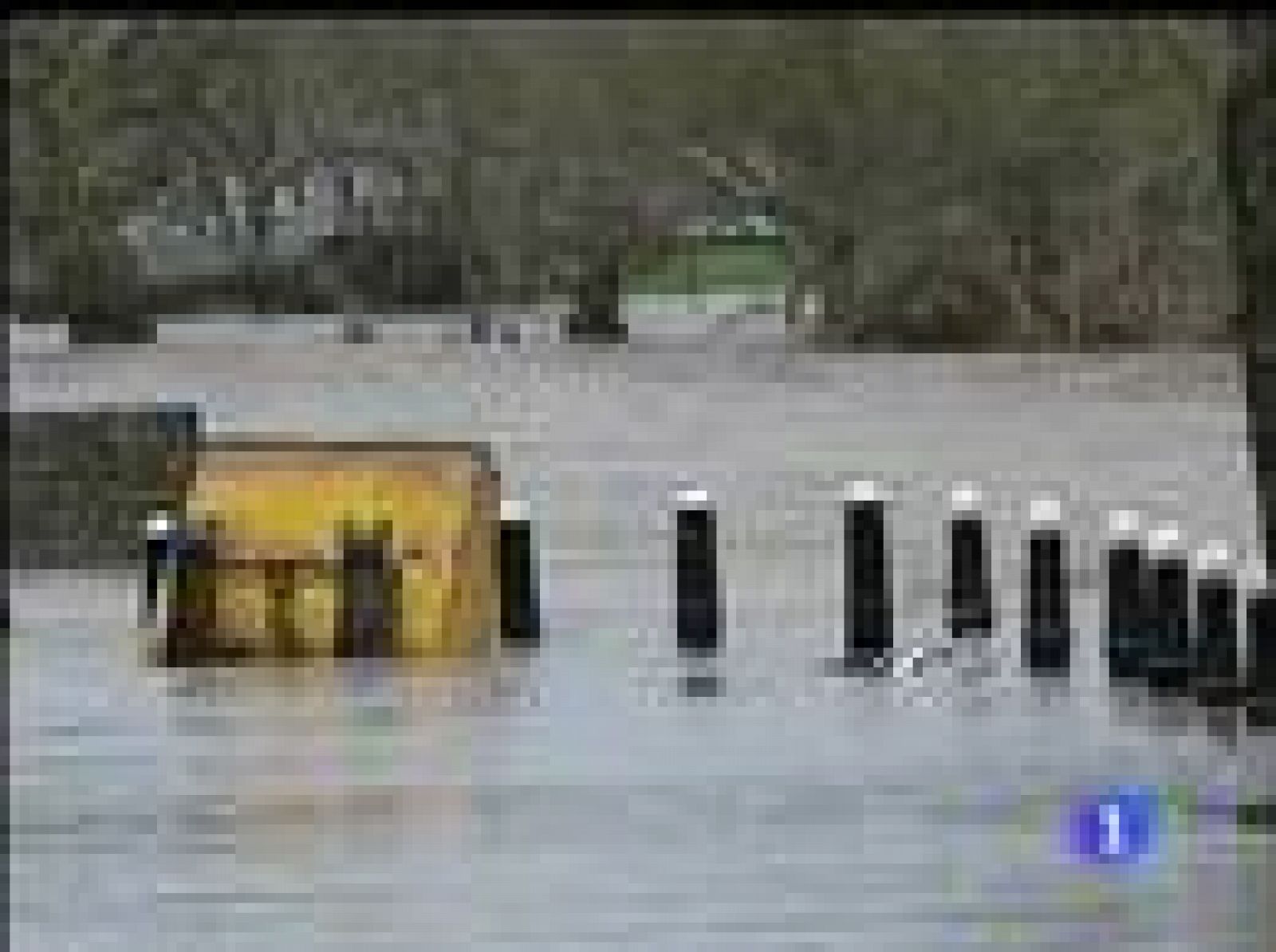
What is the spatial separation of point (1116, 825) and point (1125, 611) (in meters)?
3.73

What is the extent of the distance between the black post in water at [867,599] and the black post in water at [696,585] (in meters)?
0.52

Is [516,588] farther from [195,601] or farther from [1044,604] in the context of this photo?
[1044,604]

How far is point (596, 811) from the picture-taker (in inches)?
442

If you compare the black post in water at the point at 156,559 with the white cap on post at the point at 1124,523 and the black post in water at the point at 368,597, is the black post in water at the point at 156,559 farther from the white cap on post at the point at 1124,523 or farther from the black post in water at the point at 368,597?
the white cap on post at the point at 1124,523

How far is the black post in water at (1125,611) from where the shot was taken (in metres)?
14.6

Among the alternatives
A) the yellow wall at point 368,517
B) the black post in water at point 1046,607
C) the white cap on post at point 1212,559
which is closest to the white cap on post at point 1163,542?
the white cap on post at point 1212,559

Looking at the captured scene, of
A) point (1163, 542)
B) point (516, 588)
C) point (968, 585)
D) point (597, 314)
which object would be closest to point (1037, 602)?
point (1163, 542)

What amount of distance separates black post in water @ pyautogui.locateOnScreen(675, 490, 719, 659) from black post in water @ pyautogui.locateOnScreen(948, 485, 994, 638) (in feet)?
2.99

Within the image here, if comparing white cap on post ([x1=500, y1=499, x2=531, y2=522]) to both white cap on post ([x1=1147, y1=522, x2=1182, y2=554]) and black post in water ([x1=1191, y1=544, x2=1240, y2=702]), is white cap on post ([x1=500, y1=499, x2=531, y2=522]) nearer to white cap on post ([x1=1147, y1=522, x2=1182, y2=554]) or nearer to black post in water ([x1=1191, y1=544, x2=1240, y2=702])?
white cap on post ([x1=1147, y1=522, x2=1182, y2=554])

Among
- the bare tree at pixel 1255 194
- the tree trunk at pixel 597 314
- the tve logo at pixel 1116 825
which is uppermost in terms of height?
the tree trunk at pixel 597 314

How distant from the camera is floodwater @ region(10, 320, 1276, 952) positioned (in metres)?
9.49

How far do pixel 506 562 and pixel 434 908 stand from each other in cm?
670

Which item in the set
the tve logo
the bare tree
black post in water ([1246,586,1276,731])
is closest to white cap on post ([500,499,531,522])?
black post in water ([1246,586,1276,731])

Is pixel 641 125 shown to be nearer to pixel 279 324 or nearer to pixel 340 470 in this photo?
pixel 279 324
